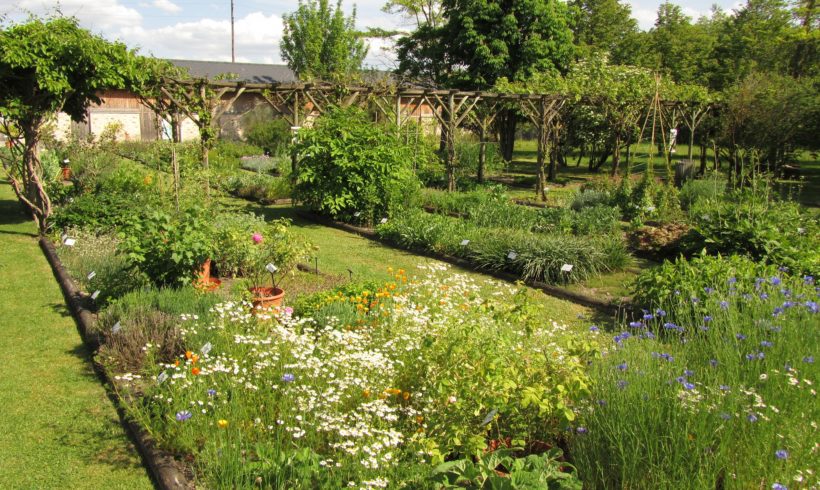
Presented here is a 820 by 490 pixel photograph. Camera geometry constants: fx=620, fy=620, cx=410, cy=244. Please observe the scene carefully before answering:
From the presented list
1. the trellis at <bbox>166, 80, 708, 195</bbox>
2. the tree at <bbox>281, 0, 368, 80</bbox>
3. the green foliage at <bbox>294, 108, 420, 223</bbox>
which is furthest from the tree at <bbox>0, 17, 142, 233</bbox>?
the tree at <bbox>281, 0, 368, 80</bbox>

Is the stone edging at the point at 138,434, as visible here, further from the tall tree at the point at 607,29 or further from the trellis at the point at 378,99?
the tall tree at the point at 607,29

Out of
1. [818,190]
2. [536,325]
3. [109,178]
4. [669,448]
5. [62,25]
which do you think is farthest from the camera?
[818,190]

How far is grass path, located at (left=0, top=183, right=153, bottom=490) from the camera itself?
146 inches

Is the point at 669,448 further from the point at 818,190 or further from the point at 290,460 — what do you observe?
the point at 818,190

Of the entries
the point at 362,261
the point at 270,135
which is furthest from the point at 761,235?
the point at 270,135

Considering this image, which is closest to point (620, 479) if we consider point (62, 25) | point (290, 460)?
point (290, 460)

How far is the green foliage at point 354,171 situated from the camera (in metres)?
11.3

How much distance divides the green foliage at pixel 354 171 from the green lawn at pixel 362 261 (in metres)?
0.59

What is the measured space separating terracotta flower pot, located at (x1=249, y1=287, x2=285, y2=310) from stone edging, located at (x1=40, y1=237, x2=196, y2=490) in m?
1.41

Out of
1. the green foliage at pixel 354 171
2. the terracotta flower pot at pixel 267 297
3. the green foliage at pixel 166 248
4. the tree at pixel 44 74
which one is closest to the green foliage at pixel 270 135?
the green foliage at pixel 354 171

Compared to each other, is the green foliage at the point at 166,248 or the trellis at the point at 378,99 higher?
the trellis at the point at 378,99

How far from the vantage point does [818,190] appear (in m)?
18.3

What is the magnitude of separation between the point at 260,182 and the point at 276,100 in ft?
6.86

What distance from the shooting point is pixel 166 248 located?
593cm
